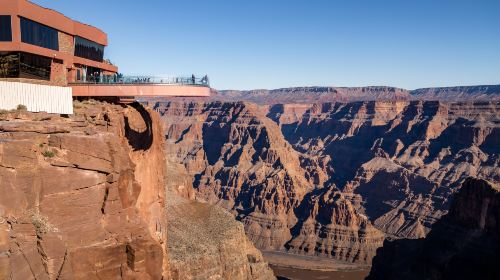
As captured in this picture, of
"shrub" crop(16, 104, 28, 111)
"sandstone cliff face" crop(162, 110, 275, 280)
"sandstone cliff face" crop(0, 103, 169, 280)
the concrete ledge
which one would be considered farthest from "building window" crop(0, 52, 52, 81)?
"sandstone cliff face" crop(162, 110, 275, 280)

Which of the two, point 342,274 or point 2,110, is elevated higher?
point 2,110

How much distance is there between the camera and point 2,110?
1155 inches

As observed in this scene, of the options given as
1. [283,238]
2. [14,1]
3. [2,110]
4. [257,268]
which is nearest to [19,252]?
[2,110]

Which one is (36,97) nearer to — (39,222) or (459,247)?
(39,222)

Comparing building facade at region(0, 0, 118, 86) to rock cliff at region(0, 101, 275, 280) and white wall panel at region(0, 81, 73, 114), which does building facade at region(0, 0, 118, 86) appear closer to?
white wall panel at region(0, 81, 73, 114)

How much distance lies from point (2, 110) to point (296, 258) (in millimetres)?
122252

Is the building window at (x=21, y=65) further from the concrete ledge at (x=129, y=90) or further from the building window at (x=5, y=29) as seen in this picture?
the concrete ledge at (x=129, y=90)

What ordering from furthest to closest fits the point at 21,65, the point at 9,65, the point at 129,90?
the point at 129,90
the point at 21,65
the point at 9,65

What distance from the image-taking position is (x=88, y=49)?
47.8 meters

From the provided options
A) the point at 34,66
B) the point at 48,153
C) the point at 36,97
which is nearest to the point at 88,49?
the point at 34,66

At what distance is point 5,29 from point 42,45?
129 inches

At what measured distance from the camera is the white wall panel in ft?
104

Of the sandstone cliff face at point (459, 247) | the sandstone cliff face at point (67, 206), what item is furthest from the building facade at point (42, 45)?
the sandstone cliff face at point (459, 247)

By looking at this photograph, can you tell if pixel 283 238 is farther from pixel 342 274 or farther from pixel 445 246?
pixel 445 246
